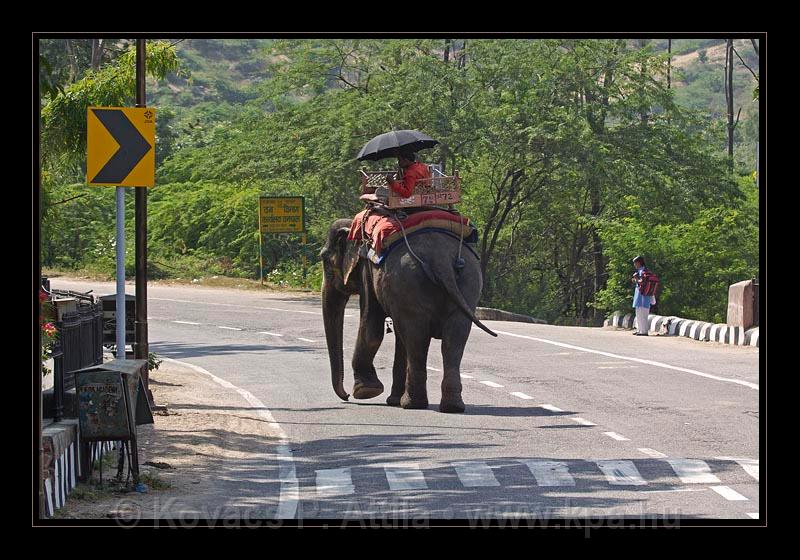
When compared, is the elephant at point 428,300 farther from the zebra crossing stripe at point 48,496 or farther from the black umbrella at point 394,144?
the zebra crossing stripe at point 48,496

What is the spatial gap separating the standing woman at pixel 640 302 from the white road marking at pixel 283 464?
1062 centimetres

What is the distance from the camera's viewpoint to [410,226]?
53.7 ft

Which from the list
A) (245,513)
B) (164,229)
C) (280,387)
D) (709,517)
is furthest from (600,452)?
(164,229)

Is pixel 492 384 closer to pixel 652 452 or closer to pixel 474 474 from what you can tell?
pixel 652 452

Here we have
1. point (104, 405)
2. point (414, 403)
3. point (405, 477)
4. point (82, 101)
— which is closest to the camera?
point (104, 405)

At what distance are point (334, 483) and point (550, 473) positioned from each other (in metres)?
1.85

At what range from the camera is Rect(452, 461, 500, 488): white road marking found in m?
12.2

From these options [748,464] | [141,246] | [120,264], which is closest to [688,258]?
[141,246]

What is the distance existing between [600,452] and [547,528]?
5.59 metres

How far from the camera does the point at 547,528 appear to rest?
27.5ft

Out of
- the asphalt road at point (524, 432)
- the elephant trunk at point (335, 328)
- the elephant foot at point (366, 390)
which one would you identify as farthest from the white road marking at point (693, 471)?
the elephant trunk at point (335, 328)

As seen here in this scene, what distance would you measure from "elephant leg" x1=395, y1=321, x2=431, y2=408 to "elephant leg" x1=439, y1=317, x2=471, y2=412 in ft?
0.90

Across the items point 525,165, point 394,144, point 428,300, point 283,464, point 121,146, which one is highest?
point 525,165

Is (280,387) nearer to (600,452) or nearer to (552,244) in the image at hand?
(600,452)
